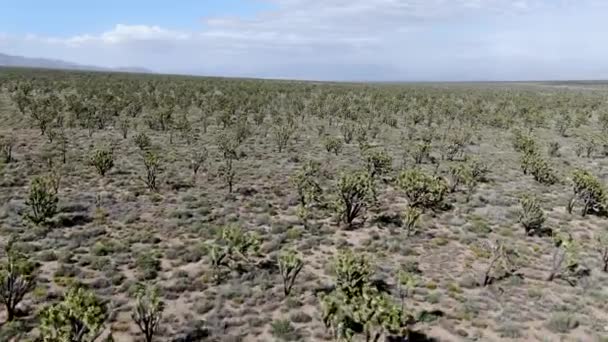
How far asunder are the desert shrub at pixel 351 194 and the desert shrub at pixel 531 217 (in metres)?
8.52

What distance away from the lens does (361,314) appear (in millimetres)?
14523

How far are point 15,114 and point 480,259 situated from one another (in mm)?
53474

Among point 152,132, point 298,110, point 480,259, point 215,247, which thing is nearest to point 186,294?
point 215,247

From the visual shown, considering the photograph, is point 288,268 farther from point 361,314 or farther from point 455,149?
point 455,149

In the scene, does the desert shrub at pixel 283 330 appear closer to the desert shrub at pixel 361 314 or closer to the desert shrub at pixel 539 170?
the desert shrub at pixel 361 314

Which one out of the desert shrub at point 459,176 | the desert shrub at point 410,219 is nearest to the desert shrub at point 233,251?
the desert shrub at point 410,219

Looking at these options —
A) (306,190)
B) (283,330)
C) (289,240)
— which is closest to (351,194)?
(306,190)

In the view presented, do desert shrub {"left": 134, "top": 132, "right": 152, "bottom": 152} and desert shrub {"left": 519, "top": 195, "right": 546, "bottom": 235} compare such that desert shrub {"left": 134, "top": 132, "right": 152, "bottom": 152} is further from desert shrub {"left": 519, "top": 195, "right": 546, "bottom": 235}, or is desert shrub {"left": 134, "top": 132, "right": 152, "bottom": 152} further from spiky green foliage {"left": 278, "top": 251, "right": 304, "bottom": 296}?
desert shrub {"left": 519, "top": 195, "right": 546, "bottom": 235}

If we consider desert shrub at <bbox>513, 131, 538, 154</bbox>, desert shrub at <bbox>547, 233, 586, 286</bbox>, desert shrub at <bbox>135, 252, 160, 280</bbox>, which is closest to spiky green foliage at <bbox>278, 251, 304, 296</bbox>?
desert shrub at <bbox>135, 252, 160, 280</bbox>

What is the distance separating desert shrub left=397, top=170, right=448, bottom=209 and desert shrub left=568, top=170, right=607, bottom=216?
8.04 meters

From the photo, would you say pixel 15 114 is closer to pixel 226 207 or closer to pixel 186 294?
pixel 226 207

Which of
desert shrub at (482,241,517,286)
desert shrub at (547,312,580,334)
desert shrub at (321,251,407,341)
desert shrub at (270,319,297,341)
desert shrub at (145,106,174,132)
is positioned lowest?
desert shrub at (270,319,297,341)

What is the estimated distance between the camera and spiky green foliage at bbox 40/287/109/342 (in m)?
13.6

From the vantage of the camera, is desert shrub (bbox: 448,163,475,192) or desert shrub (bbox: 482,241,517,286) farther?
desert shrub (bbox: 448,163,475,192)
